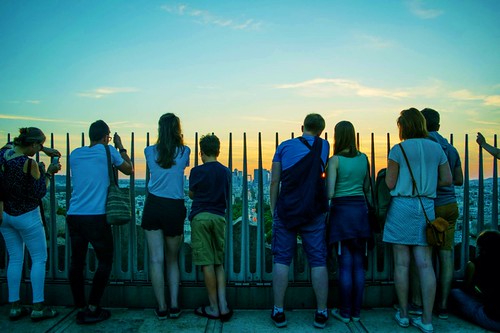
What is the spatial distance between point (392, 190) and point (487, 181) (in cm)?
168

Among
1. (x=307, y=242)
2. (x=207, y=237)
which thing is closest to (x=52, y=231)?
(x=207, y=237)

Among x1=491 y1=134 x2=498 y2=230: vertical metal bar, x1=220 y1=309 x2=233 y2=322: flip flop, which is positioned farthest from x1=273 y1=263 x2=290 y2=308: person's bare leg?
x1=491 y1=134 x2=498 y2=230: vertical metal bar

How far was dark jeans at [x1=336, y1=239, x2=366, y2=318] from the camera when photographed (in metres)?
4.66

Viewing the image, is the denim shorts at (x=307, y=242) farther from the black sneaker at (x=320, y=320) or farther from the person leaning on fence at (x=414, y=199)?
the person leaning on fence at (x=414, y=199)

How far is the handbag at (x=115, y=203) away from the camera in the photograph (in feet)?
15.3

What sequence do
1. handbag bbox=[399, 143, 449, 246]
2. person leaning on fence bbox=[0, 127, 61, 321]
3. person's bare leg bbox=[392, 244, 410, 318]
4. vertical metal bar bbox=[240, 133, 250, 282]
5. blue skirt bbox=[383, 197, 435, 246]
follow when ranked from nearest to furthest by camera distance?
handbag bbox=[399, 143, 449, 246] < blue skirt bbox=[383, 197, 435, 246] < person's bare leg bbox=[392, 244, 410, 318] < person leaning on fence bbox=[0, 127, 61, 321] < vertical metal bar bbox=[240, 133, 250, 282]

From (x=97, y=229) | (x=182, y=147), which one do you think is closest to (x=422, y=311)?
(x=182, y=147)

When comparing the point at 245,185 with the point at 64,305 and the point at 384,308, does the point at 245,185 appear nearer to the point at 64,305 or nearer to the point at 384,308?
the point at 384,308

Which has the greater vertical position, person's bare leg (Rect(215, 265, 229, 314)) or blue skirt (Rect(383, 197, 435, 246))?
blue skirt (Rect(383, 197, 435, 246))

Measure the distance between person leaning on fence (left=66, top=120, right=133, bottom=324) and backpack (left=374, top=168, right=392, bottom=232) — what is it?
2.83 meters

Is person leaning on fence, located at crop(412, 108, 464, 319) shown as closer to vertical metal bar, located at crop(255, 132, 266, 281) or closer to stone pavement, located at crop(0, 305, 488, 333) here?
stone pavement, located at crop(0, 305, 488, 333)

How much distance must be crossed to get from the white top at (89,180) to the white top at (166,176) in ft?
1.51

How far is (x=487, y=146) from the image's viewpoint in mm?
5012

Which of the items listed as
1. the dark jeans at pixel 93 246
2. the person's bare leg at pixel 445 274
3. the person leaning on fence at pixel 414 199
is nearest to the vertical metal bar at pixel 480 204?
the person's bare leg at pixel 445 274
